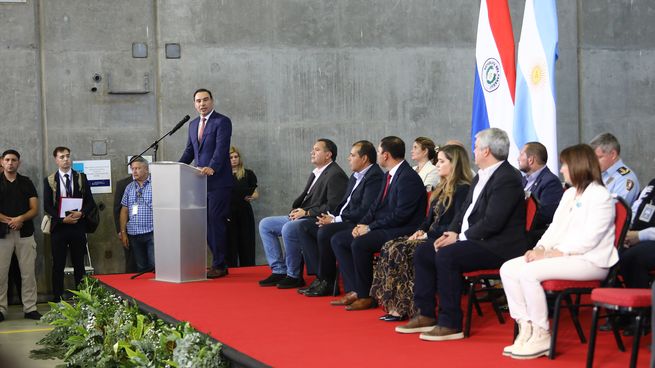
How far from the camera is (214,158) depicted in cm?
756

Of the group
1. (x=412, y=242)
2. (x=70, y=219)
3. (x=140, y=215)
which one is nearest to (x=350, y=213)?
(x=412, y=242)

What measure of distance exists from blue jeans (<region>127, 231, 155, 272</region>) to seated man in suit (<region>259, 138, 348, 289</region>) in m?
2.08

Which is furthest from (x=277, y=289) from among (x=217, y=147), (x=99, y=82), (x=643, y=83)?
(x=643, y=83)

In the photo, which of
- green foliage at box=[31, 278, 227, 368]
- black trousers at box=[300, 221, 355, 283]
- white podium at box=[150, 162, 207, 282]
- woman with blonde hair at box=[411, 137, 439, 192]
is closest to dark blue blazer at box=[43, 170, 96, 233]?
green foliage at box=[31, 278, 227, 368]

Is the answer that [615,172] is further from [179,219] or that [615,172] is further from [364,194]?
[179,219]

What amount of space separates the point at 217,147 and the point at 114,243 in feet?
9.09

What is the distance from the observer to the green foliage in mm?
4738

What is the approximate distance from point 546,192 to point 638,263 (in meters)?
1.24

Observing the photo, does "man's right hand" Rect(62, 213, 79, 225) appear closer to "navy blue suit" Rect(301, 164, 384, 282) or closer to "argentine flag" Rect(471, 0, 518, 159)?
"navy blue suit" Rect(301, 164, 384, 282)

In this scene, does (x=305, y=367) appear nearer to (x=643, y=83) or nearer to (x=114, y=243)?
(x=114, y=243)

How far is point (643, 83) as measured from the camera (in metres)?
10.7

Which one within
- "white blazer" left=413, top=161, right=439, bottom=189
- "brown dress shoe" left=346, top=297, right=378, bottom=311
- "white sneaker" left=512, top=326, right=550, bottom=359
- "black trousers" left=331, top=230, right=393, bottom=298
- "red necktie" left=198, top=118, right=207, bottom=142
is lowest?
"brown dress shoe" left=346, top=297, right=378, bottom=311

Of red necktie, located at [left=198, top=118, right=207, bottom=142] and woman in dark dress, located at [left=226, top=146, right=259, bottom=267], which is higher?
red necktie, located at [left=198, top=118, right=207, bottom=142]

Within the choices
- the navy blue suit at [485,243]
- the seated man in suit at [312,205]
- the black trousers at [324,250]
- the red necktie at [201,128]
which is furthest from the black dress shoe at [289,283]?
the navy blue suit at [485,243]
